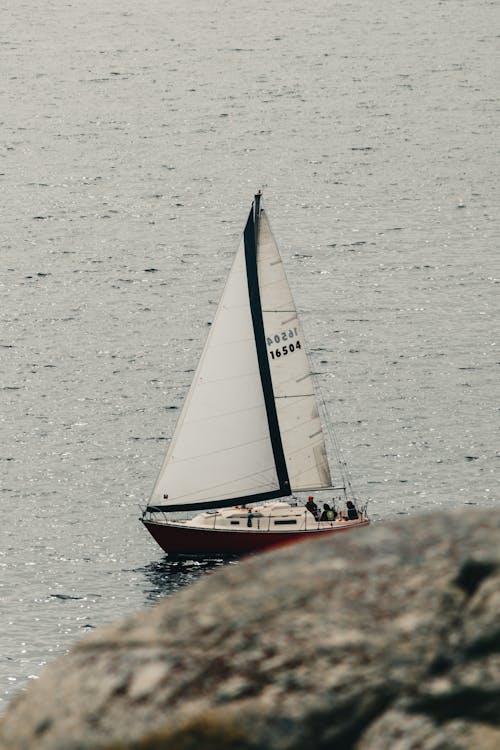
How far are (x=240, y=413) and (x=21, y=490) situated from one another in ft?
75.6

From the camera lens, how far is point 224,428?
71.3 m

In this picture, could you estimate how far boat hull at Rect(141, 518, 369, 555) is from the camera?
234 feet

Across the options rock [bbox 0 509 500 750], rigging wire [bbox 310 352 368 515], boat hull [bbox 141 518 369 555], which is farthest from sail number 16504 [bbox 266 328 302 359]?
rock [bbox 0 509 500 750]

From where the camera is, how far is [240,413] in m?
70.9

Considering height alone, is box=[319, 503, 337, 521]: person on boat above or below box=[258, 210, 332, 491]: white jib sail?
below

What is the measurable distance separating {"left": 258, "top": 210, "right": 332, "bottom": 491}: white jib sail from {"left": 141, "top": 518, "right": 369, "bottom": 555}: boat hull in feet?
8.80

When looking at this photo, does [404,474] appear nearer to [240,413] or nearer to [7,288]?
[240,413]

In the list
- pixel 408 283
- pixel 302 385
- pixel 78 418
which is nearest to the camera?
pixel 302 385

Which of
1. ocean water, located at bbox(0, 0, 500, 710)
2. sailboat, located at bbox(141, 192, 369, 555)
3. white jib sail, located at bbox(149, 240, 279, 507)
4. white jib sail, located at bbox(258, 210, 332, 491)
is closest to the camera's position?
white jib sail, located at bbox(258, 210, 332, 491)

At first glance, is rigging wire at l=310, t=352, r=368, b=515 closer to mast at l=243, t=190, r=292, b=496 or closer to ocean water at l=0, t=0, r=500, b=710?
ocean water at l=0, t=0, r=500, b=710

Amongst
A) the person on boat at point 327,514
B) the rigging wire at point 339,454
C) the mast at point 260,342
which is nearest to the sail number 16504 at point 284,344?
the mast at point 260,342

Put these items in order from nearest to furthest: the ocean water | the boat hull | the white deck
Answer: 1. the white deck
2. the boat hull
3. the ocean water

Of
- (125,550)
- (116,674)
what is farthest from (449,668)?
(125,550)

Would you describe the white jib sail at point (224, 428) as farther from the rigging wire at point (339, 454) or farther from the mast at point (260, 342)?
the rigging wire at point (339, 454)
